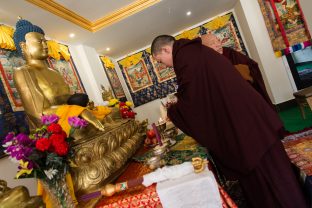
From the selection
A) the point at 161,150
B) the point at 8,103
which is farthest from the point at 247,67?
the point at 8,103

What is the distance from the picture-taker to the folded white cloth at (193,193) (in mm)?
1237

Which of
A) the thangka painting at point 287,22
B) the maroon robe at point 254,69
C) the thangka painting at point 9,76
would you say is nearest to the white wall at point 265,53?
the thangka painting at point 287,22

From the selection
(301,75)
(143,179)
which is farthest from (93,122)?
(301,75)

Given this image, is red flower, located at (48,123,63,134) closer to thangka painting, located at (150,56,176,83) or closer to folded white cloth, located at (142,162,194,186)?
folded white cloth, located at (142,162,194,186)

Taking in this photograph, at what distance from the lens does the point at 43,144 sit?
4.20ft

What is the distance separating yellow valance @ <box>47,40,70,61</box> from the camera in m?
3.89

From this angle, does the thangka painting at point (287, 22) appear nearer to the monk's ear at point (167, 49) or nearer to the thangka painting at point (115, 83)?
the thangka painting at point (115, 83)

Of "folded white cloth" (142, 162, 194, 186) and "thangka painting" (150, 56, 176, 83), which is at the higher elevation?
"thangka painting" (150, 56, 176, 83)

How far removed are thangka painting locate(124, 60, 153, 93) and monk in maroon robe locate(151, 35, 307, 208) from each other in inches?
218

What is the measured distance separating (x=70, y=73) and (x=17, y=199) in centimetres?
362

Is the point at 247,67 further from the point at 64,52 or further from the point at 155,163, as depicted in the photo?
the point at 64,52

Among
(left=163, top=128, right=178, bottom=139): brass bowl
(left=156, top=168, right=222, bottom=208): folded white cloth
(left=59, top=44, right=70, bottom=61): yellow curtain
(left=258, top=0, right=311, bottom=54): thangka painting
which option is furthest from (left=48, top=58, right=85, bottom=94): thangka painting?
(left=258, top=0, right=311, bottom=54): thangka painting

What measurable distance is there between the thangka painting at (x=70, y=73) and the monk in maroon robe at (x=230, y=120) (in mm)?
2923

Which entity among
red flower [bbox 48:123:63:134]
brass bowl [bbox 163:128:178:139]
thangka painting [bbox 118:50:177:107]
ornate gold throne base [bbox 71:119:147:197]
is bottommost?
brass bowl [bbox 163:128:178:139]
